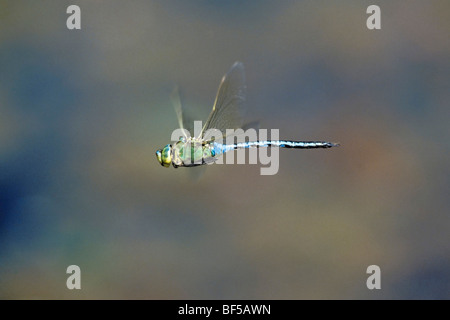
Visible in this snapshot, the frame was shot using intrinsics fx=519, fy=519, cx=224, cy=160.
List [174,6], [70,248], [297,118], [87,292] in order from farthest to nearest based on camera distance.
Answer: [174,6] < [297,118] < [70,248] < [87,292]

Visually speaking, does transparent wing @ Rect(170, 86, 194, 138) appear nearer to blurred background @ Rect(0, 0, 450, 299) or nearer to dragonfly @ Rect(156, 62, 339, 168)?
dragonfly @ Rect(156, 62, 339, 168)

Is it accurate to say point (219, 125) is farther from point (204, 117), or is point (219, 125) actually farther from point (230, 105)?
point (204, 117)

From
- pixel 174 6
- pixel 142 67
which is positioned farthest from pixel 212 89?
pixel 174 6

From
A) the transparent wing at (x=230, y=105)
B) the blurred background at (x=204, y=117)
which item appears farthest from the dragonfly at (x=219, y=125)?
the blurred background at (x=204, y=117)

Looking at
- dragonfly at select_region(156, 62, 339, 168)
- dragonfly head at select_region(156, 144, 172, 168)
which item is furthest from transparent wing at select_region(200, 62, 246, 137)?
dragonfly head at select_region(156, 144, 172, 168)

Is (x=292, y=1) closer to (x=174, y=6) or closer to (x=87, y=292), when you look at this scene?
(x=174, y=6)
